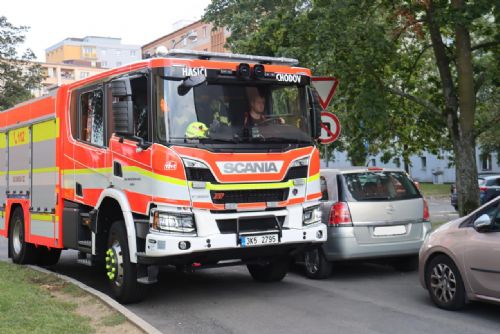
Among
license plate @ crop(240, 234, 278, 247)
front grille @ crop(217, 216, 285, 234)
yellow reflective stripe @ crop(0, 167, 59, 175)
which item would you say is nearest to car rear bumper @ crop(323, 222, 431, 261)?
front grille @ crop(217, 216, 285, 234)

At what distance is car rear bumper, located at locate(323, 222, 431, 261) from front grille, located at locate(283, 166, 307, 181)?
5.41 feet

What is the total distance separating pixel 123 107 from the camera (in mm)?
7723

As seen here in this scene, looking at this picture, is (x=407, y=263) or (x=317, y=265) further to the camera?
(x=407, y=263)

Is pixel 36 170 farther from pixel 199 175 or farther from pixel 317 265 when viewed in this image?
pixel 317 265

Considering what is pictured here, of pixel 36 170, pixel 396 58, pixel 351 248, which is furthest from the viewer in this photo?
pixel 396 58

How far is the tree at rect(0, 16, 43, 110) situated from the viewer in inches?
1875

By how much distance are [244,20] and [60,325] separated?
89.6ft

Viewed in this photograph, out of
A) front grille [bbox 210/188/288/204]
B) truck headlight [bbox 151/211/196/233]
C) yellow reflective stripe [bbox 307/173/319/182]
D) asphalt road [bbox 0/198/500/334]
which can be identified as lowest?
asphalt road [bbox 0/198/500/334]

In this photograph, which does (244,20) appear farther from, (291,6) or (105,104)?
(105,104)

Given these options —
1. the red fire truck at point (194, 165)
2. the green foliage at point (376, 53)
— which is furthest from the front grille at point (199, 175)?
the green foliage at point (376, 53)

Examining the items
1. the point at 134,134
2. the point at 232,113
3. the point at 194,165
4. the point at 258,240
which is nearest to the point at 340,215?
the point at 258,240

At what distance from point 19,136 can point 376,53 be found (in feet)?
22.4

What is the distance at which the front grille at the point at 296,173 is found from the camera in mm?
7992

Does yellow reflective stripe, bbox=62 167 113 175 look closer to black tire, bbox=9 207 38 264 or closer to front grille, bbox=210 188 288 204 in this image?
front grille, bbox=210 188 288 204
